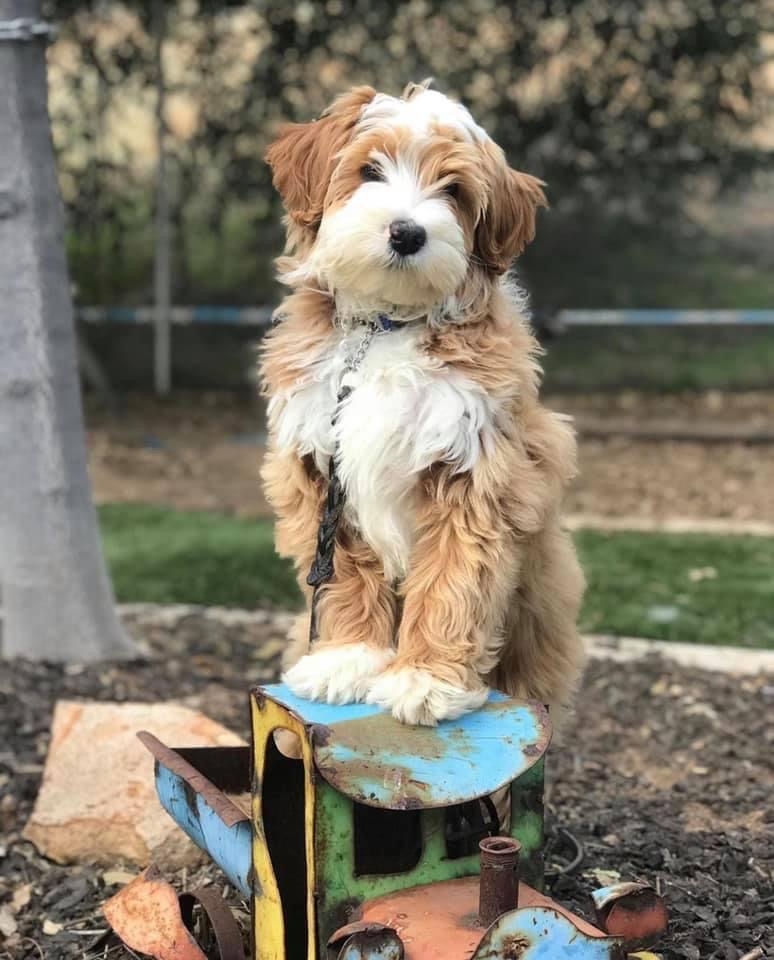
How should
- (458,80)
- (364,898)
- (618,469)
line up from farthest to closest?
(458,80)
(618,469)
(364,898)

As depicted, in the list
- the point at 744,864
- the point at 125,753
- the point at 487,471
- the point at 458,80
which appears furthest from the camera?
the point at 458,80

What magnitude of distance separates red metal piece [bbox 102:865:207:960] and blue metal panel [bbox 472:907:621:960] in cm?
86

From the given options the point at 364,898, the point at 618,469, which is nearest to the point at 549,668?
the point at 364,898

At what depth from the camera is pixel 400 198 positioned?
2646 mm

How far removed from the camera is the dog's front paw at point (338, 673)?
→ 2.68 m

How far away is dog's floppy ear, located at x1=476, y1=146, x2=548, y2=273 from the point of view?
283 cm

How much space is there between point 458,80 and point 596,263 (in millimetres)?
2593

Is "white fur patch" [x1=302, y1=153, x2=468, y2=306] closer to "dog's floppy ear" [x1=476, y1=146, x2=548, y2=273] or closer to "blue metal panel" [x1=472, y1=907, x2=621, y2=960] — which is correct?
"dog's floppy ear" [x1=476, y1=146, x2=548, y2=273]

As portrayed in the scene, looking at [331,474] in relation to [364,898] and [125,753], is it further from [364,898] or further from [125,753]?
[125,753]

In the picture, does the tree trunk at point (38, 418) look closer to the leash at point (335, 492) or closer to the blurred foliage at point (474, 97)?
the leash at point (335, 492)

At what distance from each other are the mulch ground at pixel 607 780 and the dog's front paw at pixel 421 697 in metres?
0.86

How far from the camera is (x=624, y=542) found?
781cm

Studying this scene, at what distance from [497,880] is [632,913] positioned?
0.48 metres

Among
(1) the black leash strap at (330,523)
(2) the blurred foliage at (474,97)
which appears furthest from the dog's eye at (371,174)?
(2) the blurred foliage at (474,97)
